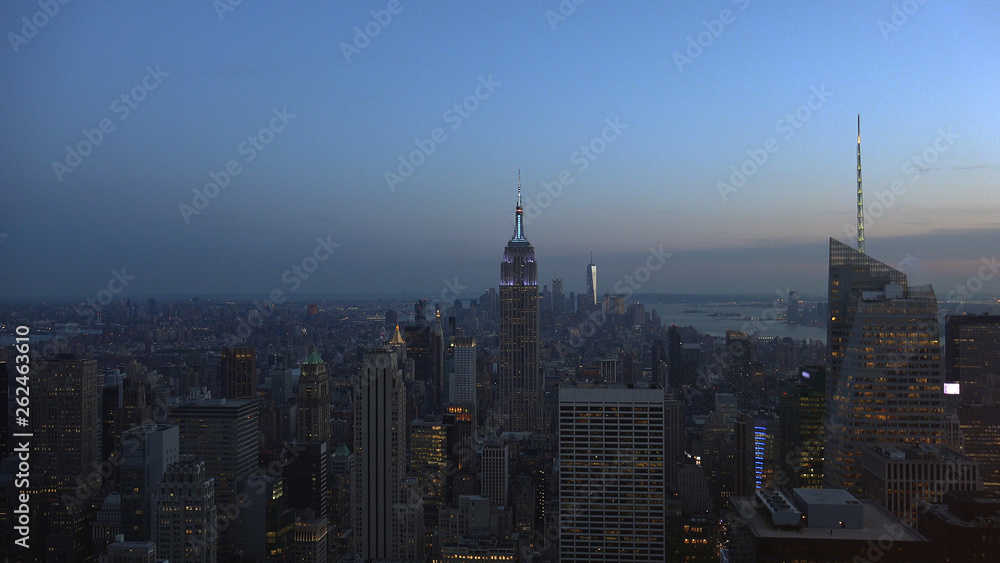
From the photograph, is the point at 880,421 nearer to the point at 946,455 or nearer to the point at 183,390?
the point at 946,455

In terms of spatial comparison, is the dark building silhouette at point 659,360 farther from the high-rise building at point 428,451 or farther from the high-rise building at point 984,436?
the high-rise building at point 984,436

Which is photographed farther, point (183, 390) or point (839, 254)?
point (183, 390)

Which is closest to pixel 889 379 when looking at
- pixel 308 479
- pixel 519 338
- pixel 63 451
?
pixel 308 479

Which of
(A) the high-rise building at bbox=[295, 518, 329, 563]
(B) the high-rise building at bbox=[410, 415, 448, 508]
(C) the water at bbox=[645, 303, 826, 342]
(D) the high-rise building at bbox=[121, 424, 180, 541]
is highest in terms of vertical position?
(C) the water at bbox=[645, 303, 826, 342]

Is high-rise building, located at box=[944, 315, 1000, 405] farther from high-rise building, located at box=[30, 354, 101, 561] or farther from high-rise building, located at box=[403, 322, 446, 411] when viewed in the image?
high-rise building, located at box=[30, 354, 101, 561]

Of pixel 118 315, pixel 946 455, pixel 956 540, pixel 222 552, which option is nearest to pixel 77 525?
pixel 222 552

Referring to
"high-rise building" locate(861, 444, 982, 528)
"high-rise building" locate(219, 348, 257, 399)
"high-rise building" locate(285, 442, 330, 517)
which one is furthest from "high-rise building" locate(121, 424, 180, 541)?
"high-rise building" locate(861, 444, 982, 528)
